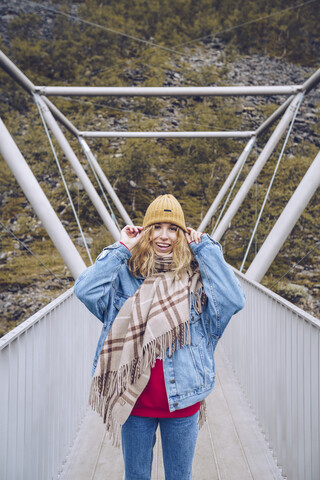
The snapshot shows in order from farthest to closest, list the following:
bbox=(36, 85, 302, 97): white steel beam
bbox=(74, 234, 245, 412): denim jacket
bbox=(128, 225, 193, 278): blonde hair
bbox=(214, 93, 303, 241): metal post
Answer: bbox=(214, 93, 303, 241): metal post
bbox=(36, 85, 302, 97): white steel beam
bbox=(128, 225, 193, 278): blonde hair
bbox=(74, 234, 245, 412): denim jacket

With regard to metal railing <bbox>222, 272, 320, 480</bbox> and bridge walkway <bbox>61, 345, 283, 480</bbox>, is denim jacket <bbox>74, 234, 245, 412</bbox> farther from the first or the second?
bridge walkway <bbox>61, 345, 283, 480</bbox>

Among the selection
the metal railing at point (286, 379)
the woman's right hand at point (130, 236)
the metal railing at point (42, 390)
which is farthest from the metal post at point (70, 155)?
the woman's right hand at point (130, 236)

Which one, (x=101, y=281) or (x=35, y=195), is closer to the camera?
(x=101, y=281)

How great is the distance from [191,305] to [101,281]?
34cm

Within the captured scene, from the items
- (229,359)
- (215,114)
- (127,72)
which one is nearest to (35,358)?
(229,359)

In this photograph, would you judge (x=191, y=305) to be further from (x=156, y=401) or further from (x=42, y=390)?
(x=42, y=390)

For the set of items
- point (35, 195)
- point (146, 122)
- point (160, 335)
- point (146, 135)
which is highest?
point (146, 122)

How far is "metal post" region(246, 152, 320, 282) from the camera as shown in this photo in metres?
3.55

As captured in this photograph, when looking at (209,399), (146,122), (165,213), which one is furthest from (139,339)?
(146,122)

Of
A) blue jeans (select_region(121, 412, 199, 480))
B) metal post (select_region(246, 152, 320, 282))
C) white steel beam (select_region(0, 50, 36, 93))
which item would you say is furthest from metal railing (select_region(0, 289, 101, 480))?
white steel beam (select_region(0, 50, 36, 93))

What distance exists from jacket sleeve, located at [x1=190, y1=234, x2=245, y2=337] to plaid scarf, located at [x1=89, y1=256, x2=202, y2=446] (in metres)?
0.07

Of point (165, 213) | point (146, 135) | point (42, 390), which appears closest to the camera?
point (165, 213)

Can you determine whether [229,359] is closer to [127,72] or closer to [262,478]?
[262,478]

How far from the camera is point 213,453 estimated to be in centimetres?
250
